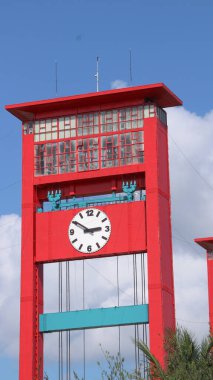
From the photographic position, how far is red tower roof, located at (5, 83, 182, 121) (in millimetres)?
61438

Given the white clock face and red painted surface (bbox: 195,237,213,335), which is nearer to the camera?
the white clock face

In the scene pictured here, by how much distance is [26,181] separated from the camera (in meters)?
63.8

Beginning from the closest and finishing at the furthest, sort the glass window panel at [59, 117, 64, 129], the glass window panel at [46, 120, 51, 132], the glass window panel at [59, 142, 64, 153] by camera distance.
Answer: the glass window panel at [59, 142, 64, 153] → the glass window panel at [59, 117, 64, 129] → the glass window panel at [46, 120, 51, 132]

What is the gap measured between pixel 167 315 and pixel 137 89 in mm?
11999

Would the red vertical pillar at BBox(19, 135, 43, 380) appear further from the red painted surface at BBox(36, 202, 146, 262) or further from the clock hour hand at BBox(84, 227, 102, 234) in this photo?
the clock hour hand at BBox(84, 227, 102, 234)

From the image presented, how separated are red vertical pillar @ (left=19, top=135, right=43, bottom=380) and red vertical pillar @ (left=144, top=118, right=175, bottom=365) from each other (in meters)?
6.52

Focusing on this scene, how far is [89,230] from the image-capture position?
202ft

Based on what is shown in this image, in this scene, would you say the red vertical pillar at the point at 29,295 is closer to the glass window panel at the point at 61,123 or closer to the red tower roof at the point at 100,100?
the glass window panel at the point at 61,123

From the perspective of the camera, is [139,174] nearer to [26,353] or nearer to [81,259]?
[81,259]

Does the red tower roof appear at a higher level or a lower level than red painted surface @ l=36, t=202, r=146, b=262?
higher

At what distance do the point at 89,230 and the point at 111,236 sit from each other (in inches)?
53.5

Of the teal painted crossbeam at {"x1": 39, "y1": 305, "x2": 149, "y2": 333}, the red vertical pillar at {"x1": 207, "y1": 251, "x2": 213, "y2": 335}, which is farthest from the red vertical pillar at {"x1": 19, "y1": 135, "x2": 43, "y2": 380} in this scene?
the red vertical pillar at {"x1": 207, "y1": 251, "x2": 213, "y2": 335}

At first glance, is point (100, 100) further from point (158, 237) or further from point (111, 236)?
point (158, 237)

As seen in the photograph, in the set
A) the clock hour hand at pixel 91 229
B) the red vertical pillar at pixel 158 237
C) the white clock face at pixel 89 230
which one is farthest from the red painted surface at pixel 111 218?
the clock hour hand at pixel 91 229
